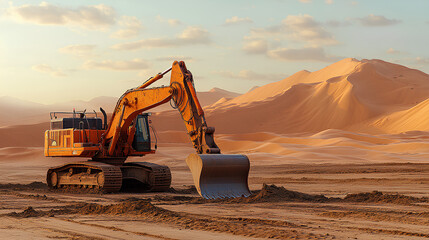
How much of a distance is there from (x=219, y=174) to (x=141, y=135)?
5.83 metres

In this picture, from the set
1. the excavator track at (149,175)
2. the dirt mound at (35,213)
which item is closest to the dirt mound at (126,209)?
the dirt mound at (35,213)

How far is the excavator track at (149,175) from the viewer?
20.2 metres

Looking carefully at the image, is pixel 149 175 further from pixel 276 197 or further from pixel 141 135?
pixel 276 197

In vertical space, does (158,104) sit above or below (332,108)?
below

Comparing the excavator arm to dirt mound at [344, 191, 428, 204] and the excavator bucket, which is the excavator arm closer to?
the excavator bucket

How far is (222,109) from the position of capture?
345 feet

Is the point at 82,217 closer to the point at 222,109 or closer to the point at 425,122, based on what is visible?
the point at 425,122


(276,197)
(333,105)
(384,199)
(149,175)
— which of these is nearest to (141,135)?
(149,175)

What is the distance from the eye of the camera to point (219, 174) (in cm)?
1597

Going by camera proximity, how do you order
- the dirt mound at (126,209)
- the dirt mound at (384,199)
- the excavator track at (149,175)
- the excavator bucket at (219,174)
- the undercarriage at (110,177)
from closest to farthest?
the dirt mound at (126,209) < the excavator bucket at (219,174) < the dirt mound at (384,199) < the undercarriage at (110,177) < the excavator track at (149,175)

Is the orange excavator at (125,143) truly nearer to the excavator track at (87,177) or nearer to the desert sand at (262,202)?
the excavator track at (87,177)

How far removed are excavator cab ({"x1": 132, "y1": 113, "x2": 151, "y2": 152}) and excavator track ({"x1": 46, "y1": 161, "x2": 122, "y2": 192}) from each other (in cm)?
131

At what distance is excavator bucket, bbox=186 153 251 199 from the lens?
15.6 m

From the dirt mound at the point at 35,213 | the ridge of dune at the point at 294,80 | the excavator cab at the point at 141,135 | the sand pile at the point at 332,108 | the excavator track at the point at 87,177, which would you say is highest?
the ridge of dune at the point at 294,80
